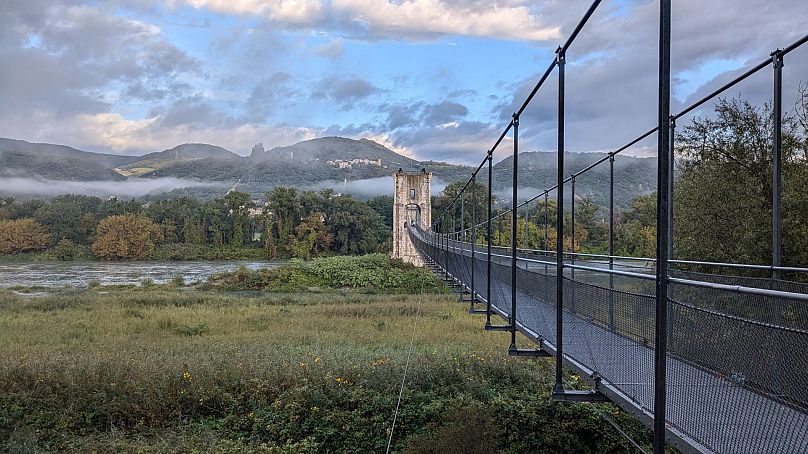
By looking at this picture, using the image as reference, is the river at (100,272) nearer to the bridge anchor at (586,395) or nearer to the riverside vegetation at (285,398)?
the riverside vegetation at (285,398)

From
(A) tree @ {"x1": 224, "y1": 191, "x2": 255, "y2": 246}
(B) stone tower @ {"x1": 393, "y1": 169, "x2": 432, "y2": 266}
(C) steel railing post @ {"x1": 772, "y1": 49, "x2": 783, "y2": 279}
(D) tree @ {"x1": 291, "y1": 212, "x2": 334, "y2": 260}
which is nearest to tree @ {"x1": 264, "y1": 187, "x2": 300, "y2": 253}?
(D) tree @ {"x1": 291, "y1": 212, "x2": 334, "y2": 260}

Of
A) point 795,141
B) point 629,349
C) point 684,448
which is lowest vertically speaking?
point 684,448

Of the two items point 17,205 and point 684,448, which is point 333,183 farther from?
point 684,448

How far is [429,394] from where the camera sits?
9.20 metres

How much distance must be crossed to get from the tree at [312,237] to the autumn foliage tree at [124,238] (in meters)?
10.2

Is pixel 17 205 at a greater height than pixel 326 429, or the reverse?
pixel 17 205

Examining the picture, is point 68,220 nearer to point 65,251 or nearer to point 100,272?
point 65,251

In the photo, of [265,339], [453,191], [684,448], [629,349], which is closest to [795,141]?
[629,349]

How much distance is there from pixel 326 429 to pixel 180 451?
1.87 m

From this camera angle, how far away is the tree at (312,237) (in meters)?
44.1

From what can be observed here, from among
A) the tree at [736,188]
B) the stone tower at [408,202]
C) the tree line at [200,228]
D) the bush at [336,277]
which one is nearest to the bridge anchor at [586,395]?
the tree at [736,188]

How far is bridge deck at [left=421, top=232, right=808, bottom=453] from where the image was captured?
5.43 ft

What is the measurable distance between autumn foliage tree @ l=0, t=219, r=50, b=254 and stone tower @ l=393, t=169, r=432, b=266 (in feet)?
83.1

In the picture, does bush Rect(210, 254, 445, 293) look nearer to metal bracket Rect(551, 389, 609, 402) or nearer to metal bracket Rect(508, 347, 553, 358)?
metal bracket Rect(508, 347, 553, 358)
